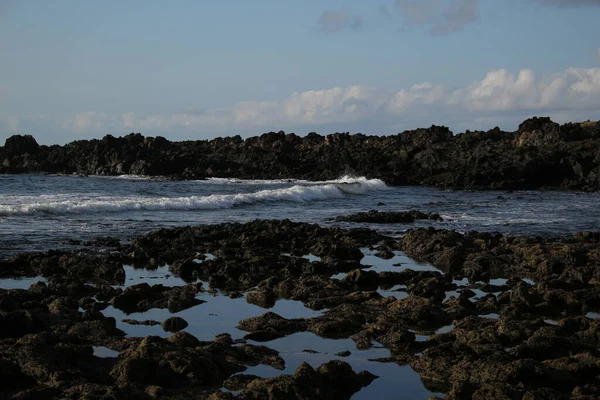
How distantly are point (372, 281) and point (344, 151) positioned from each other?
50500 mm

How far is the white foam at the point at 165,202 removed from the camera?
95.9ft

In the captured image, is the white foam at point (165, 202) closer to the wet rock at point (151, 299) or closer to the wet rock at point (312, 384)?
the wet rock at point (151, 299)

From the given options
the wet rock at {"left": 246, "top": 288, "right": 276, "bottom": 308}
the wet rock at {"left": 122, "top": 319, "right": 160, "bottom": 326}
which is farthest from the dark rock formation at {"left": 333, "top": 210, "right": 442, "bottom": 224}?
the wet rock at {"left": 122, "top": 319, "right": 160, "bottom": 326}

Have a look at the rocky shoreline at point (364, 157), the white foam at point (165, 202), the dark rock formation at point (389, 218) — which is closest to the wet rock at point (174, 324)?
the dark rock formation at point (389, 218)

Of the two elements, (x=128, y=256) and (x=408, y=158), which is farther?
(x=408, y=158)

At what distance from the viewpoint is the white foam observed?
29219 mm

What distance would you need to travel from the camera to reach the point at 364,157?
2420 inches

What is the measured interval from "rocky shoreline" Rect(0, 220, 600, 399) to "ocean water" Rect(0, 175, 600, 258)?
4.09 metres

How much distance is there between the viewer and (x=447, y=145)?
62750mm

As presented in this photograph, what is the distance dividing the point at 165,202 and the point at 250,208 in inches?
149

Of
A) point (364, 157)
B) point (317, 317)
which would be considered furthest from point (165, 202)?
point (364, 157)

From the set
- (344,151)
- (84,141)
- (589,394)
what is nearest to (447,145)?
(344,151)

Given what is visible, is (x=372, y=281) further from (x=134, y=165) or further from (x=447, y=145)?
(x=134, y=165)

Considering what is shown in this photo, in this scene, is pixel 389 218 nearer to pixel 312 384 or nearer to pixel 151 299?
pixel 151 299
